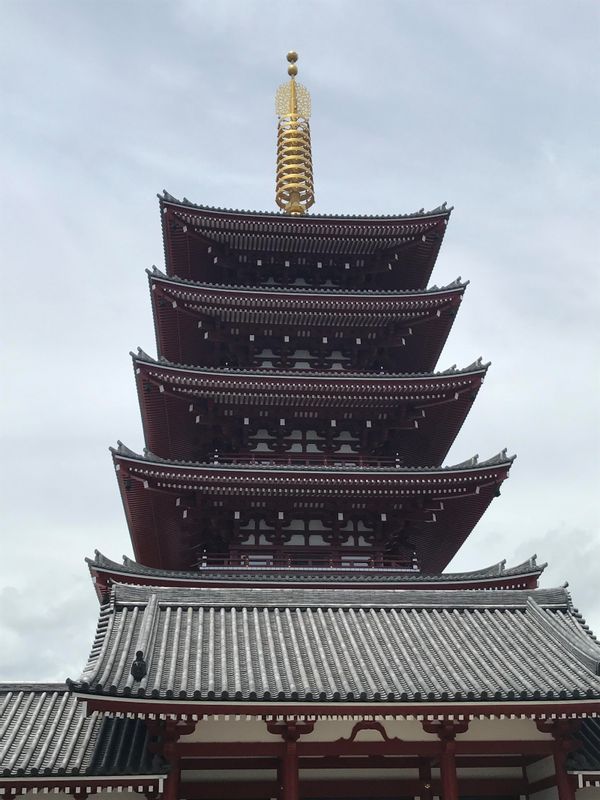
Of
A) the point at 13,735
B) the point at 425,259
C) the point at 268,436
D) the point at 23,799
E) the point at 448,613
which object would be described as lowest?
the point at 23,799

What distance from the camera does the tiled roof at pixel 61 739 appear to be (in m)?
12.9

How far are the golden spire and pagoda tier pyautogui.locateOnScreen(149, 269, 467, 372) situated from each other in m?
7.46

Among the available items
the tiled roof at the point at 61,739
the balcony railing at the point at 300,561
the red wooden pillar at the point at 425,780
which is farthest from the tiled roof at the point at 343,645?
the balcony railing at the point at 300,561

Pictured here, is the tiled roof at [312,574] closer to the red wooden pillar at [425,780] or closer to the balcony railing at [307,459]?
the balcony railing at [307,459]

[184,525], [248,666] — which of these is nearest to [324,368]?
[184,525]

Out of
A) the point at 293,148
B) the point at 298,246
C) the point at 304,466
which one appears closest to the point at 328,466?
the point at 304,466

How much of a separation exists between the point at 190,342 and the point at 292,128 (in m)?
12.7

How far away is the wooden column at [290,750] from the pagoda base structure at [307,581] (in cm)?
6

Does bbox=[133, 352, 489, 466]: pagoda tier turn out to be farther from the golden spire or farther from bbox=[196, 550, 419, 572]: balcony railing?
the golden spire

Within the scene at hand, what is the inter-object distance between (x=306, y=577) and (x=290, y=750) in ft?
21.9

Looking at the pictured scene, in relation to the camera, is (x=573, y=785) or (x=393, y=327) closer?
(x=573, y=785)

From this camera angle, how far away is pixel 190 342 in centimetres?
2612

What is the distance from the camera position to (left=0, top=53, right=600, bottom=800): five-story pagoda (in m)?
13.3

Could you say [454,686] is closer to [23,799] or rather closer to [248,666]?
[248,666]
